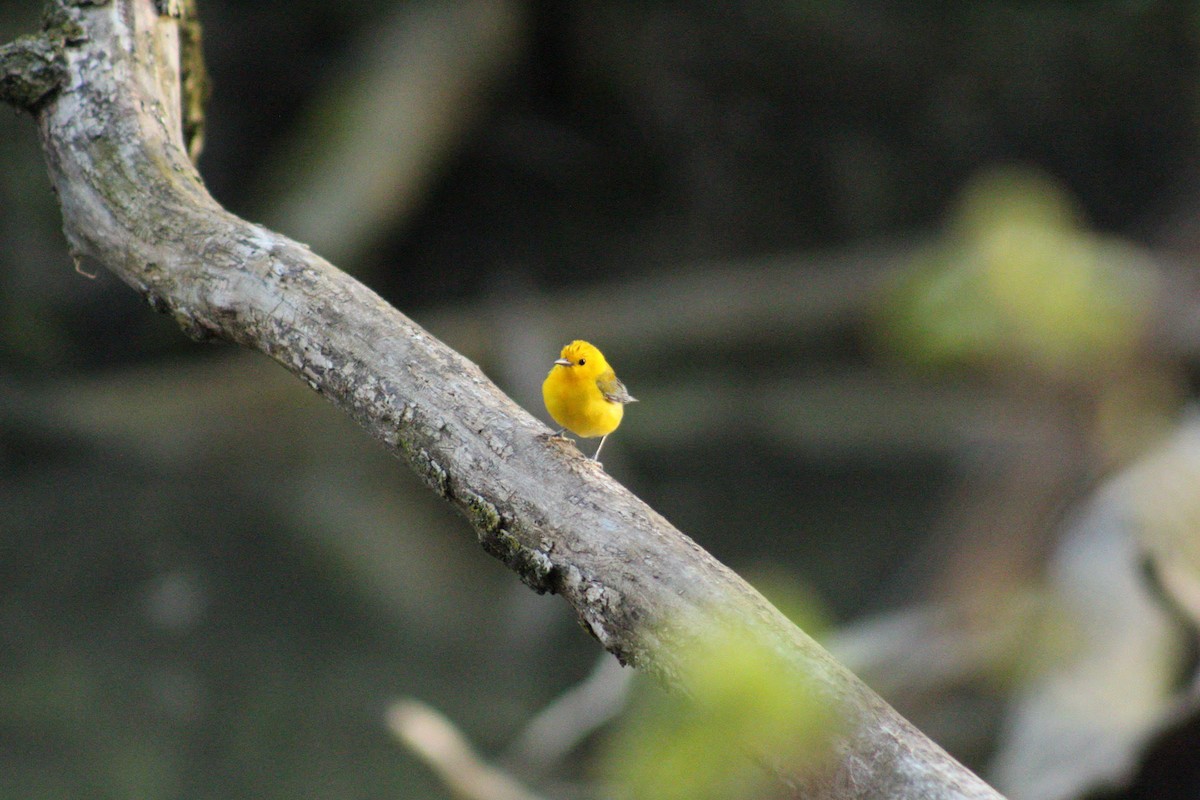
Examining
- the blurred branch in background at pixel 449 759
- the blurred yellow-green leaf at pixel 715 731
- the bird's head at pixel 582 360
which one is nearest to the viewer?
the blurred yellow-green leaf at pixel 715 731

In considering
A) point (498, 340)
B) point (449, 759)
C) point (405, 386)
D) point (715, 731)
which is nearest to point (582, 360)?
point (405, 386)

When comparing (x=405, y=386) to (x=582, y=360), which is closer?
(x=405, y=386)

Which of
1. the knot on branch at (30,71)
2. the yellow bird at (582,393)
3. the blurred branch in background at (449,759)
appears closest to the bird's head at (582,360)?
the yellow bird at (582,393)

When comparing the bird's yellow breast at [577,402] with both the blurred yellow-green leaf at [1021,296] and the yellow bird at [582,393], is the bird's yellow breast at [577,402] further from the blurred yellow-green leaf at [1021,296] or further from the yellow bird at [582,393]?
the blurred yellow-green leaf at [1021,296]

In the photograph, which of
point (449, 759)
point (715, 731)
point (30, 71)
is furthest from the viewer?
point (449, 759)

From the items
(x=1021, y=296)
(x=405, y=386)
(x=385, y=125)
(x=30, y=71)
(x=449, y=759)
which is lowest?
(x=449, y=759)

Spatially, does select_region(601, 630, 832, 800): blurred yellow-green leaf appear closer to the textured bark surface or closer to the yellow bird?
the textured bark surface

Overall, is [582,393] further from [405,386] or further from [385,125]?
[385,125]
